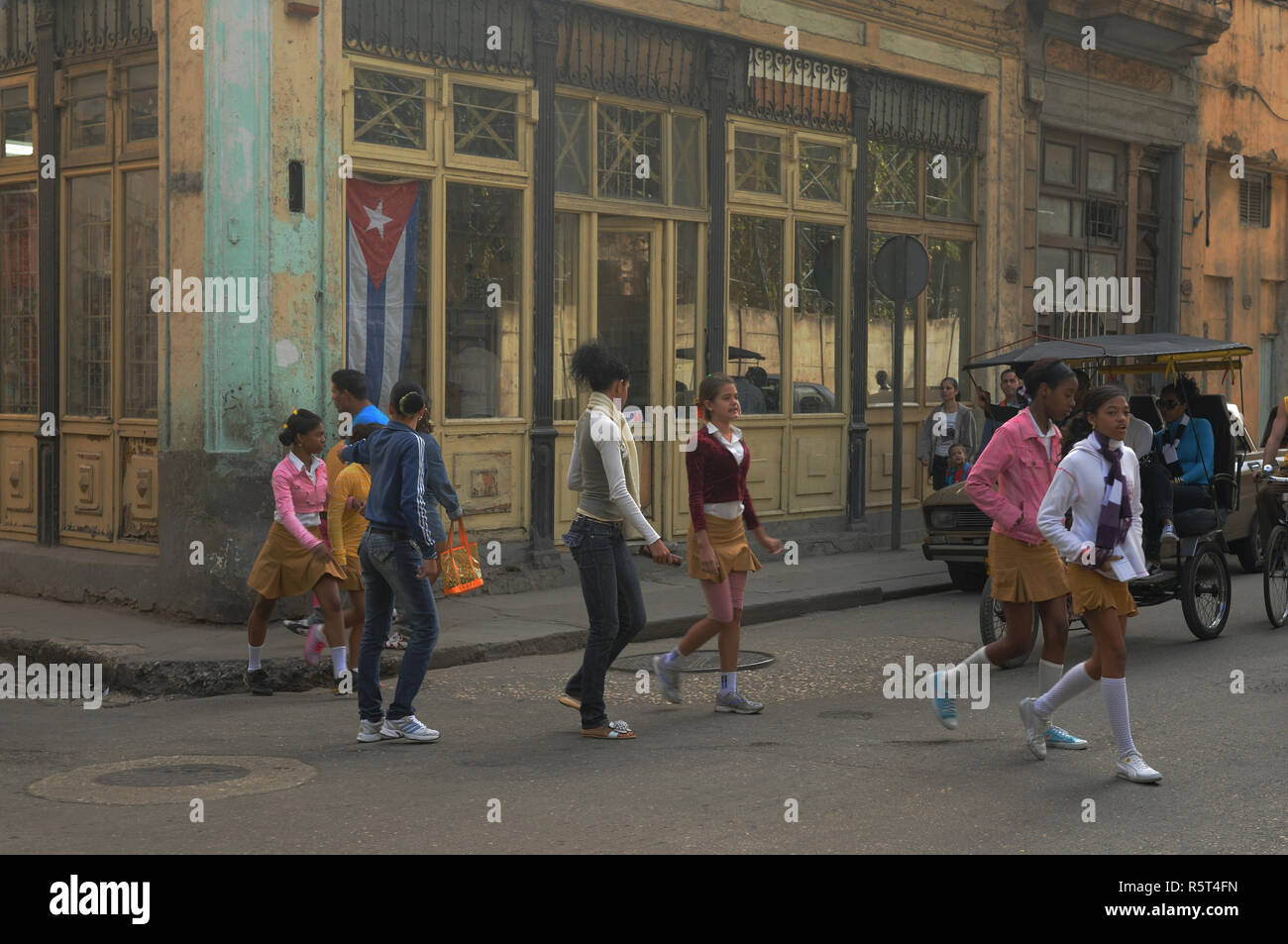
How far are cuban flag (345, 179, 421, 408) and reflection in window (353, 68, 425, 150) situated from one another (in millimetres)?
370

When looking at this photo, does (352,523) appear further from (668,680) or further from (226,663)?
(668,680)

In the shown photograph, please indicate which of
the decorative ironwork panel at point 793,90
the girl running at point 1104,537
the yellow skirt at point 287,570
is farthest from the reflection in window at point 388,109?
the girl running at point 1104,537

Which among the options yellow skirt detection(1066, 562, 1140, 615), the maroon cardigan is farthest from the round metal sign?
yellow skirt detection(1066, 562, 1140, 615)

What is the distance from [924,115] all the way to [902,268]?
3.16 metres

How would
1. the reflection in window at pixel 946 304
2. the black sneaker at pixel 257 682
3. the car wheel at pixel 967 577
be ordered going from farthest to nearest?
the reflection in window at pixel 946 304 → the car wheel at pixel 967 577 → the black sneaker at pixel 257 682

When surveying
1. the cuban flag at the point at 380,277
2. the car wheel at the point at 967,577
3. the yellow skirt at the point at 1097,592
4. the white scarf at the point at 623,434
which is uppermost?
the cuban flag at the point at 380,277

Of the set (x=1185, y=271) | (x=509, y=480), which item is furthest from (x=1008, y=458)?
(x=1185, y=271)

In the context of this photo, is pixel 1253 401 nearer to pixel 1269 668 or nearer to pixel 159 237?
pixel 1269 668

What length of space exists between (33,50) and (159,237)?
2.40m

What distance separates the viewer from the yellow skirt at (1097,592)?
6973 millimetres

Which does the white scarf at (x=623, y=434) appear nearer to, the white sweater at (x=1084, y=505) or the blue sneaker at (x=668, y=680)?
the blue sneaker at (x=668, y=680)

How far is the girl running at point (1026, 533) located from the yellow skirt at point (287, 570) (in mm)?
3728

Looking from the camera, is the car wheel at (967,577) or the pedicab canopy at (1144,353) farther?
the car wheel at (967,577)

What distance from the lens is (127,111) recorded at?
39.4ft
